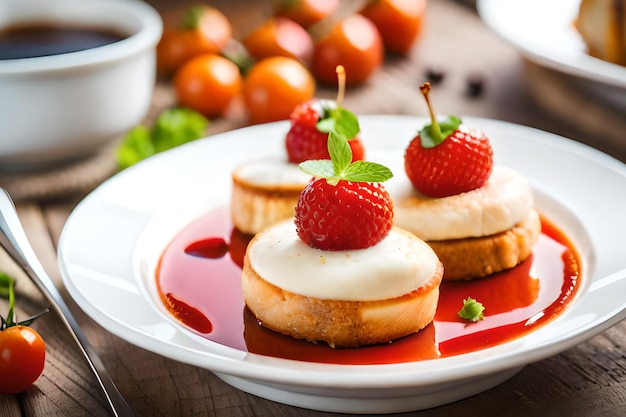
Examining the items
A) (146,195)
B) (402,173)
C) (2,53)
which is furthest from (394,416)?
(2,53)

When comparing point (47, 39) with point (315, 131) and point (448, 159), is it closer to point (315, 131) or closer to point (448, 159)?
point (315, 131)

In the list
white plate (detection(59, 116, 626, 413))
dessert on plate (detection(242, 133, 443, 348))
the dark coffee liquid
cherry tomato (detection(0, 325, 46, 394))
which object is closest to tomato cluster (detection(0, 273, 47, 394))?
cherry tomato (detection(0, 325, 46, 394))

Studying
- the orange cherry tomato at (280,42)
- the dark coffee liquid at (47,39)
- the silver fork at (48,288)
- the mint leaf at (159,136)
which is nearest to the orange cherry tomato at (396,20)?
the orange cherry tomato at (280,42)

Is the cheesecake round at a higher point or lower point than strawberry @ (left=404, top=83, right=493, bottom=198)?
lower

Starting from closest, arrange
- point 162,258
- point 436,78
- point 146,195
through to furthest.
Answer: point 162,258
point 146,195
point 436,78

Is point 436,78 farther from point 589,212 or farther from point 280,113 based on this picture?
point 589,212

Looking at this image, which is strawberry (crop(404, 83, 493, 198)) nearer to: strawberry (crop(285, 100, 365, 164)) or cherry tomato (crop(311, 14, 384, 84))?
strawberry (crop(285, 100, 365, 164))

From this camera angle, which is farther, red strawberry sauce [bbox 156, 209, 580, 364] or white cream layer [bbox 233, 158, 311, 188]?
white cream layer [bbox 233, 158, 311, 188]

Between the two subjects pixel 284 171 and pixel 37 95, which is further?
pixel 37 95
